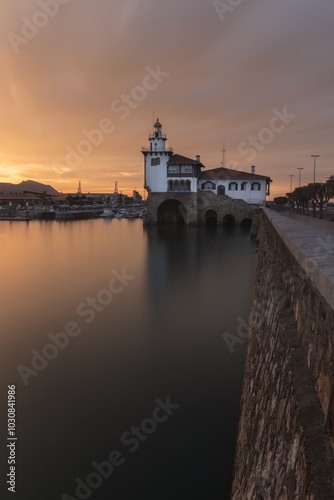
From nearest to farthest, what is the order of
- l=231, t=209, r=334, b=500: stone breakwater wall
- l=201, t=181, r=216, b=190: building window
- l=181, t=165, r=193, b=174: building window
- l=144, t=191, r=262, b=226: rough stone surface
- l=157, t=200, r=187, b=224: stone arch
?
l=231, t=209, r=334, b=500: stone breakwater wall → l=181, t=165, r=193, b=174: building window → l=144, t=191, r=262, b=226: rough stone surface → l=201, t=181, r=216, b=190: building window → l=157, t=200, r=187, b=224: stone arch

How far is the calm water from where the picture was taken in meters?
6.57

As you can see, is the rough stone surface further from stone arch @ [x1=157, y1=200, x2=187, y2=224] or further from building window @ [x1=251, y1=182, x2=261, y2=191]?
stone arch @ [x1=157, y1=200, x2=187, y2=224]

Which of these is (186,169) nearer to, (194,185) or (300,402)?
(194,185)

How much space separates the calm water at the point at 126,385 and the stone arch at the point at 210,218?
4318cm

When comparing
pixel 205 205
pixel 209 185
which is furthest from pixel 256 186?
pixel 205 205

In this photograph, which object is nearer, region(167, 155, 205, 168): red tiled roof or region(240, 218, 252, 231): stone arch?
region(167, 155, 205, 168): red tiled roof

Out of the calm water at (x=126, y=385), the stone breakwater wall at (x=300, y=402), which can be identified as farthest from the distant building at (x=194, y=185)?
the stone breakwater wall at (x=300, y=402)

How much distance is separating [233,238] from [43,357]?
1502 inches

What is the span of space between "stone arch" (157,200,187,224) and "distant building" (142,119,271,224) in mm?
3929

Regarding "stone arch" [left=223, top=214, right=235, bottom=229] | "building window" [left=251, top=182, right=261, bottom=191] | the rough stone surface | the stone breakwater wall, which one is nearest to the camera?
the stone breakwater wall

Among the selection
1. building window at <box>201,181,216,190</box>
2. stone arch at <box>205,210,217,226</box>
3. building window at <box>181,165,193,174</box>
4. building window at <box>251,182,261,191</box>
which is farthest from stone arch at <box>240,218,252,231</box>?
building window at <box>181,165,193,174</box>

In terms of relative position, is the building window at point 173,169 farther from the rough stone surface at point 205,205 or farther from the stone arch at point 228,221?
the stone arch at point 228,221

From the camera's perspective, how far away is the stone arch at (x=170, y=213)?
66.6 metres

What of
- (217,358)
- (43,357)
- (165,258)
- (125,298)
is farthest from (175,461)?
(165,258)
